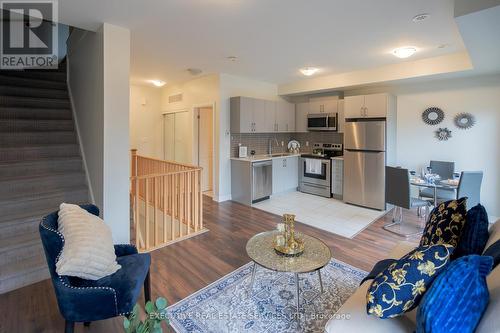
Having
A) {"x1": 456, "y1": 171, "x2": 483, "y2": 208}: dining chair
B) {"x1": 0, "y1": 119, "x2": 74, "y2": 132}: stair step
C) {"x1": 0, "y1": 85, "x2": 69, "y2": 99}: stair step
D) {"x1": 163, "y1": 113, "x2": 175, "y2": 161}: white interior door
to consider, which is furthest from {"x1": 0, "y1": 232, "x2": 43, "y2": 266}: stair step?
{"x1": 456, "y1": 171, "x2": 483, "y2": 208}: dining chair

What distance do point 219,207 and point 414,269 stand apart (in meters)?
4.12

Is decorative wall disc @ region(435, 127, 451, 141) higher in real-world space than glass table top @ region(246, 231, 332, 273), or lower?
higher

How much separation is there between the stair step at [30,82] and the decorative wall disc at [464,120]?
22.3 feet

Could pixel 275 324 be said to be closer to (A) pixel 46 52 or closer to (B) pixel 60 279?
(B) pixel 60 279

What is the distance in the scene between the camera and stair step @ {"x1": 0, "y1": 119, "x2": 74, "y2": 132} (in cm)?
374

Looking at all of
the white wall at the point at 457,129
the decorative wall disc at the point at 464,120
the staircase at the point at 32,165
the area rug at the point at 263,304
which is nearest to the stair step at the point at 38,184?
the staircase at the point at 32,165

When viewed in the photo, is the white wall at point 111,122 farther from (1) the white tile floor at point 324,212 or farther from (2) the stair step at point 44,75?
(1) the white tile floor at point 324,212

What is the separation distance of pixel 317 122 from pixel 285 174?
1415 millimetres

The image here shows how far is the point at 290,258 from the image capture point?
212 centimetres

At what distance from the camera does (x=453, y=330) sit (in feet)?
3.41

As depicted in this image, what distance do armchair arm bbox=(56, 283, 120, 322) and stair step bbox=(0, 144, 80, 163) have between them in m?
2.87

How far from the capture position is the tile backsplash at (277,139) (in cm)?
584

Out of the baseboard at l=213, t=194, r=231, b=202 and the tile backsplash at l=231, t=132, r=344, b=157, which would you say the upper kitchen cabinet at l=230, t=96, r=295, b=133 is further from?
the baseboard at l=213, t=194, r=231, b=202

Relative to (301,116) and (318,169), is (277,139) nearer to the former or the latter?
(301,116)
